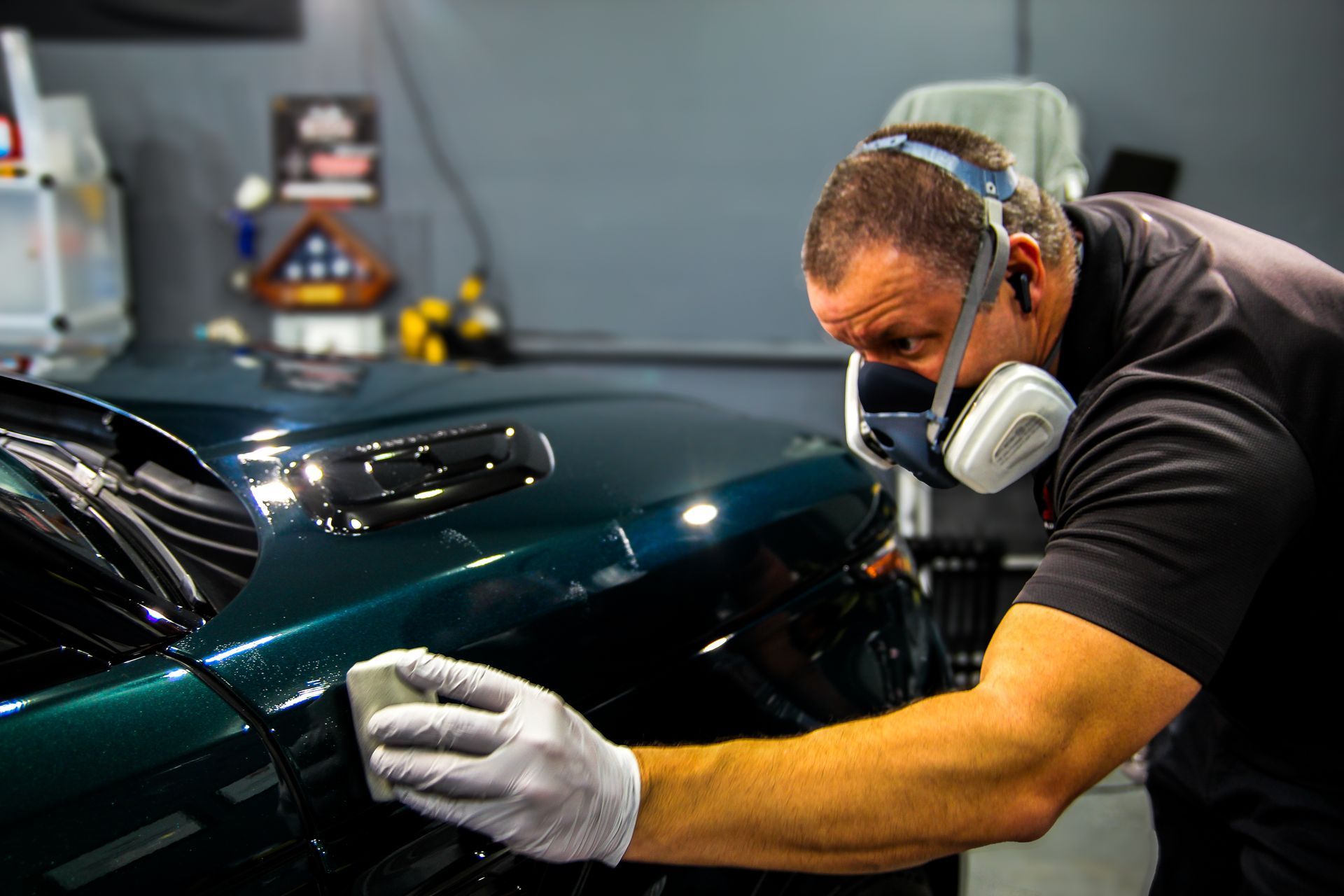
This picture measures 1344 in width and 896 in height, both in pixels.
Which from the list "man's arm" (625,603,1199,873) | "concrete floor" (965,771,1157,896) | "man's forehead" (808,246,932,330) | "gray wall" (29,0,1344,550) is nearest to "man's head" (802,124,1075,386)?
"man's forehead" (808,246,932,330)

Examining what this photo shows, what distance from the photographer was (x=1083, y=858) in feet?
7.48

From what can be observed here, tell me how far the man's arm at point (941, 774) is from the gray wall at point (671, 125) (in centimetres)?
248

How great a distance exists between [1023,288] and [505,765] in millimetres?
869

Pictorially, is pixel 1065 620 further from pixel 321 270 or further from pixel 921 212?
pixel 321 270

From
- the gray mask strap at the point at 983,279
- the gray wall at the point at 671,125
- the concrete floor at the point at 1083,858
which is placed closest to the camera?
the gray mask strap at the point at 983,279

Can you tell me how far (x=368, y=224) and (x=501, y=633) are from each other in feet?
11.6

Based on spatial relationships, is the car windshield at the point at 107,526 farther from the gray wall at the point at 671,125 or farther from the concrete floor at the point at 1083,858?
the gray wall at the point at 671,125

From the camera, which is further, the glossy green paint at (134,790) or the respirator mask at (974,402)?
the respirator mask at (974,402)

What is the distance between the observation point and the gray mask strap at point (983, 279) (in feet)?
3.92

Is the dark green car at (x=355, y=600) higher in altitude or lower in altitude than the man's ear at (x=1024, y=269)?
lower

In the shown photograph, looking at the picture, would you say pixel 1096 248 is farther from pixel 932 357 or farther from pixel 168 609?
pixel 168 609

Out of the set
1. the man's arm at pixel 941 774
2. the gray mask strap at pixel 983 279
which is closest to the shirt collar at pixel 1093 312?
the gray mask strap at pixel 983 279

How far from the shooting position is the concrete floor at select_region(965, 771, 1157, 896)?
7.09 ft

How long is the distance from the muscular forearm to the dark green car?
0.11m
